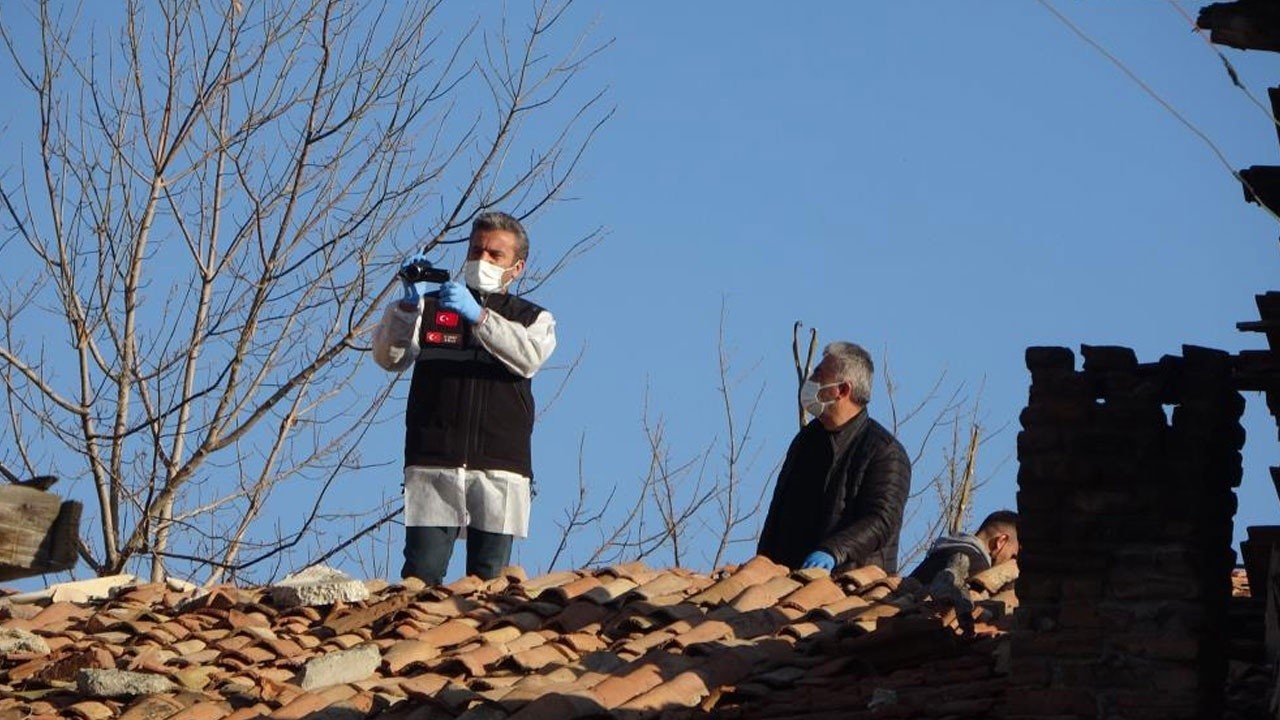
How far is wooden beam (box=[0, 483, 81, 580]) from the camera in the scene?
5312mm

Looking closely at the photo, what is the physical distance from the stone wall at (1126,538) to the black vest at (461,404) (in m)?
3.16

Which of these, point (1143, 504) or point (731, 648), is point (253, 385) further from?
point (1143, 504)

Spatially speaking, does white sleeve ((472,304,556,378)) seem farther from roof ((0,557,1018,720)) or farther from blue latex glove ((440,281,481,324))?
roof ((0,557,1018,720))

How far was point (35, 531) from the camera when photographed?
5.35 m

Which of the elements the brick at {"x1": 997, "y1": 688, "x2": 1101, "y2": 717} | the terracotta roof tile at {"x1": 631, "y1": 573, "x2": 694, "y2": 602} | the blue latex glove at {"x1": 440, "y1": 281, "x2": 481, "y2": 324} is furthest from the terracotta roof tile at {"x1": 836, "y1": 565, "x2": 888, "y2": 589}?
the brick at {"x1": 997, "y1": 688, "x2": 1101, "y2": 717}

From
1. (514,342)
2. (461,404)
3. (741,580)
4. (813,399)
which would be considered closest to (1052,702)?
(741,580)

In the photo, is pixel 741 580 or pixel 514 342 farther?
pixel 514 342

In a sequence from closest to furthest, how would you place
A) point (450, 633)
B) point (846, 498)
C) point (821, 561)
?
1. point (450, 633)
2. point (821, 561)
3. point (846, 498)

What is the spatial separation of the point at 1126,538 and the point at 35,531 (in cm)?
298

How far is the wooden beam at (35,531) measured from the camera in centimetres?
531

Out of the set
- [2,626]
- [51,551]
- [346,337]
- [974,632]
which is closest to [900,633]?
[974,632]

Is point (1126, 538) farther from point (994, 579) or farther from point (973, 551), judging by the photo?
point (973, 551)

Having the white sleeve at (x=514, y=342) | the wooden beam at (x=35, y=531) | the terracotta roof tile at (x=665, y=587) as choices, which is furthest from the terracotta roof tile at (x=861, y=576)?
the wooden beam at (x=35, y=531)

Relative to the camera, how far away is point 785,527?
928 cm
